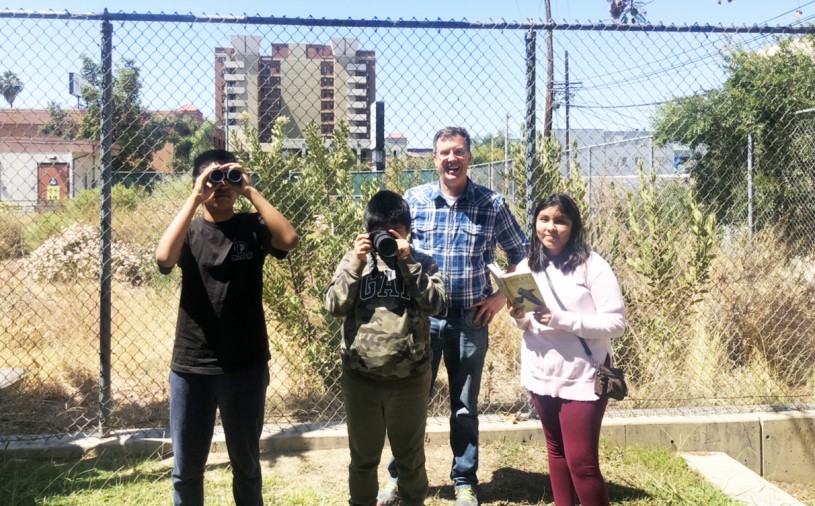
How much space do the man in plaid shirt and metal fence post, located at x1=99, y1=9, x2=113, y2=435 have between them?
180 centimetres

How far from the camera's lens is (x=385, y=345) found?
8.37ft

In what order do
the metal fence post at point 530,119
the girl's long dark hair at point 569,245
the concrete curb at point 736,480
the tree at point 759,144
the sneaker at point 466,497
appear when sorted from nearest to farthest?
1. the girl's long dark hair at point 569,245
2. the sneaker at point 466,497
3. the concrete curb at point 736,480
4. the metal fence post at point 530,119
5. the tree at point 759,144

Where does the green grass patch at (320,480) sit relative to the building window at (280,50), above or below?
below

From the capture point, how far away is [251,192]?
8.30 ft

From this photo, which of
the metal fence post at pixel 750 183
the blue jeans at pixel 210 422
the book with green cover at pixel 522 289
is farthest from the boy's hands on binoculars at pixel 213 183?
the metal fence post at pixel 750 183

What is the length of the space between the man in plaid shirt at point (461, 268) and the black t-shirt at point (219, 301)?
92 cm

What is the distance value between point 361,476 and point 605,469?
1.78m

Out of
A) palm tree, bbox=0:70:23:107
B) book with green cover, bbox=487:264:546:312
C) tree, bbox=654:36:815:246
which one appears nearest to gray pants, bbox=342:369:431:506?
book with green cover, bbox=487:264:546:312

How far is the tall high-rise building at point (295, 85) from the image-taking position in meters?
3.88

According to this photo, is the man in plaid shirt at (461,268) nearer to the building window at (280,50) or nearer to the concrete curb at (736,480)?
the building window at (280,50)

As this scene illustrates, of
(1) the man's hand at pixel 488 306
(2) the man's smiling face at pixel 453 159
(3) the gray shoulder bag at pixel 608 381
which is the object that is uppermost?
(2) the man's smiling face at pixel 453 159

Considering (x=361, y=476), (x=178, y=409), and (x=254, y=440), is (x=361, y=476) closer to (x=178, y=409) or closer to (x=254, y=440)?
(x=254, y=440)

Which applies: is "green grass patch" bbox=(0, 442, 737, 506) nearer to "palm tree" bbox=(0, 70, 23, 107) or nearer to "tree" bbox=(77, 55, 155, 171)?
"tree" bbox=(77, 55, 155, 171)

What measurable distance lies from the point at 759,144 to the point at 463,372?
3492 millimetres
